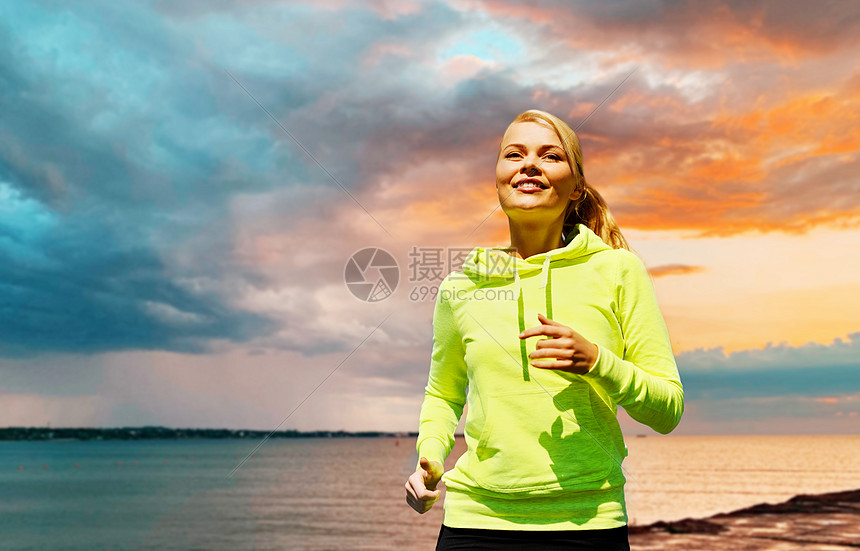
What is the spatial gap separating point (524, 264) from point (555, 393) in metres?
0.40

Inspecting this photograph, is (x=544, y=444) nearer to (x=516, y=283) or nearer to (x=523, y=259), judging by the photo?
(x=516, y=283)

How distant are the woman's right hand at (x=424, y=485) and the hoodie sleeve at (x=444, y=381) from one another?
18cm

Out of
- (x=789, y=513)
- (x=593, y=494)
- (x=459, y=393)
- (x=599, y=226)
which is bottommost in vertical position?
(x=789, y=513)

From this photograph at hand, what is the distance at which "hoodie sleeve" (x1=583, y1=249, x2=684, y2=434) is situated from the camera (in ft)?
5.91

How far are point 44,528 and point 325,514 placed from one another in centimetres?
1743

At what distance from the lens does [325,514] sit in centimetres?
4106

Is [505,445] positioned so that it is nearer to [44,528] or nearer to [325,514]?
[325,514]

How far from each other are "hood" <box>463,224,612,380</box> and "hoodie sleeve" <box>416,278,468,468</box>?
0.16 m

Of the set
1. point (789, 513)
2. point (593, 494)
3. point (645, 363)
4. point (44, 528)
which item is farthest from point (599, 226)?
point (44, 528)

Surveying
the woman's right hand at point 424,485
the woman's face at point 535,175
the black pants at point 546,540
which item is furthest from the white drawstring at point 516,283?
the black pants at point 546,540

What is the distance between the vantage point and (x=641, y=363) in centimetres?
200

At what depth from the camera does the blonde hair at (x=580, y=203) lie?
2.20 m

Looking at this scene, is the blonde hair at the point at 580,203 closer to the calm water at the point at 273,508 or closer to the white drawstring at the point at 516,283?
the white drawstring at the point at 516,283

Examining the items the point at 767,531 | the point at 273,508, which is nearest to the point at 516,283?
the point at 767,531
